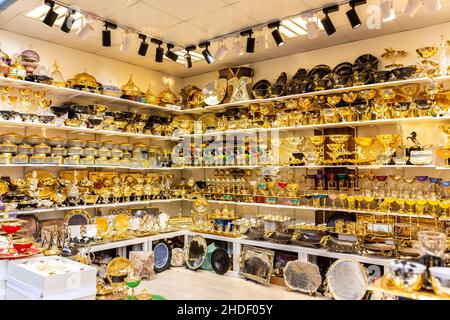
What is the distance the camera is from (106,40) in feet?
11.9

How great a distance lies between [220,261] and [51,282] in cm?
271

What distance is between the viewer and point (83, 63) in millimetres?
4578

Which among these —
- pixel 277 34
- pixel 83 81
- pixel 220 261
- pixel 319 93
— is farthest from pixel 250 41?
pixel 220 261

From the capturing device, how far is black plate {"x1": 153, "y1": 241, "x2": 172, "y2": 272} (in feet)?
14.3

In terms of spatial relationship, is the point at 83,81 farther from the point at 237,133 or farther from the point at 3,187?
the point at 237,133

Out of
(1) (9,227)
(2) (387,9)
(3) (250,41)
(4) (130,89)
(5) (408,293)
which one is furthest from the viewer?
(4) (130,89)

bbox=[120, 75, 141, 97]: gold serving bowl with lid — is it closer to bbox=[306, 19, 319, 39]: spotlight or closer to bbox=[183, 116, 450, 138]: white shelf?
bbox=[183, 116, 450, 138]: white shelf

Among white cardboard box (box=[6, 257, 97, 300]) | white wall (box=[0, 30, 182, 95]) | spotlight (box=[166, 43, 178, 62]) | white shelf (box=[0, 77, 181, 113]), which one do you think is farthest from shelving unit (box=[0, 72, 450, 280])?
white cardboard box (box=[6, 257, 97, 300])

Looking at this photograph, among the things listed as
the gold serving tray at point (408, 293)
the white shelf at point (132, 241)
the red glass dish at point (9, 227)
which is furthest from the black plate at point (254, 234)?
the gold serving tray at point (408, 293)

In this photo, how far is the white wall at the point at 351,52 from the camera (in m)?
3.68

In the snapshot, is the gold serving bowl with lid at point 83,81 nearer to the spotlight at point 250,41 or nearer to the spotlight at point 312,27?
the spotlight at point 250,41

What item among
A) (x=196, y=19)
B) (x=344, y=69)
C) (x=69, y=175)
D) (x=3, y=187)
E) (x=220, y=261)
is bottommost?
(x=220, y=261)

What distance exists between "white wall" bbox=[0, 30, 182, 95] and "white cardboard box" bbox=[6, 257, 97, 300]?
9.25ft

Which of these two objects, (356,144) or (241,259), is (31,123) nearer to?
(241,259)
